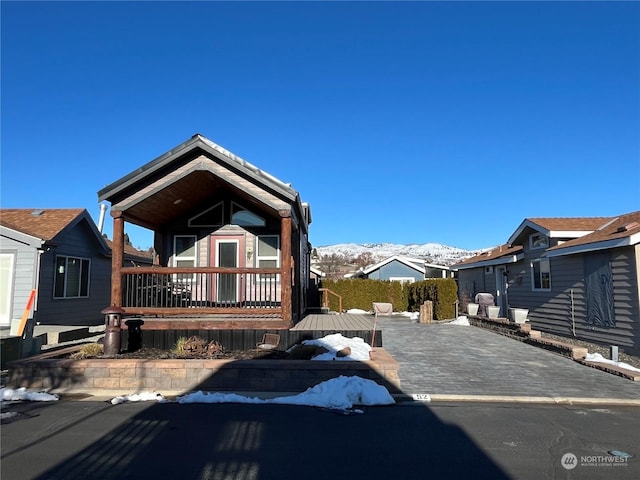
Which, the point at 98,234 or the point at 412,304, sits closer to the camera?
the point at 98,234

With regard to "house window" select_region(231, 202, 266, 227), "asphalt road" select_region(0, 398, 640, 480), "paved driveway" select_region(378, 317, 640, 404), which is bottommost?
"paved driveway" select_region(378, 317, 640, 404)

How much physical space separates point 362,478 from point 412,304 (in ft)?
74.7

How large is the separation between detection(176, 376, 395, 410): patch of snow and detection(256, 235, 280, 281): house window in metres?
5.49

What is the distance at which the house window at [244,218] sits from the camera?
11710mm

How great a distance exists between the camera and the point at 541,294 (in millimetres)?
14383

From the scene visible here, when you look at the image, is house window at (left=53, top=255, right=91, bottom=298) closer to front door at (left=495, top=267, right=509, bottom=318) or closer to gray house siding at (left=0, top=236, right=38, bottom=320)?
gray house siding at (left=0, top=236, right=38, bottom=320)

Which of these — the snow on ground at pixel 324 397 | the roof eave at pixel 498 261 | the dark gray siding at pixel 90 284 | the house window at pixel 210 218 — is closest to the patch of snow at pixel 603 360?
the snow on ground at pixel 324 397

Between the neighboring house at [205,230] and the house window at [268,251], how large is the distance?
0.03 m

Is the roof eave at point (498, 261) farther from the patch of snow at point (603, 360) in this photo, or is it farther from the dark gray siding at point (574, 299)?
the patch of snow at point (603, 360)

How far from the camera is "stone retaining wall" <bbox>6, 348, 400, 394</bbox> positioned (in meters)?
6.75

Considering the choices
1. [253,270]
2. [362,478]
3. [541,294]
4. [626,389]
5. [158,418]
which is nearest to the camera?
[362,478]

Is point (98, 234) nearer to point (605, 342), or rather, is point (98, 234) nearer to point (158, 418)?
point (158, 418)

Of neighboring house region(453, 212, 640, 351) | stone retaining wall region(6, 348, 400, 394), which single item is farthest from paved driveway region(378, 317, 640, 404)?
neighboring house region(453, 212, 640, 351)

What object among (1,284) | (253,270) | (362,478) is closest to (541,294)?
(253,270)
